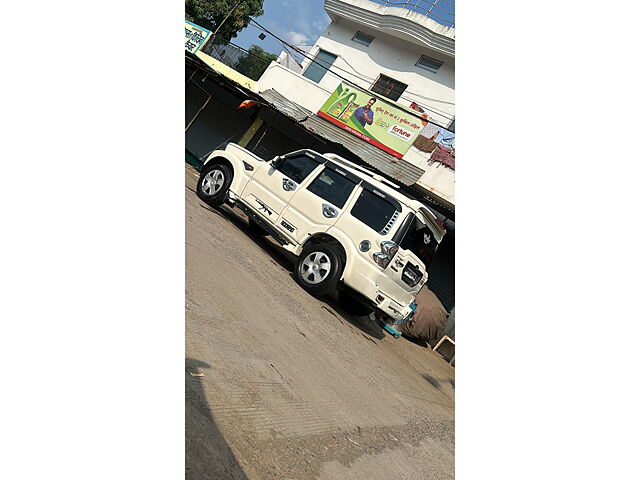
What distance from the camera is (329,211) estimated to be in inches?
336

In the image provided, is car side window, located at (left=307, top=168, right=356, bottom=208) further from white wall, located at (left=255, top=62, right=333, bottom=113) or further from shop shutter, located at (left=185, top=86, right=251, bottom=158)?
shop shutter, located at (left=185, top=86, right=251, bottom=158)

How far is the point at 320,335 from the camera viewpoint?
6.33 metres

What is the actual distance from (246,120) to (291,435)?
1632 centimetres

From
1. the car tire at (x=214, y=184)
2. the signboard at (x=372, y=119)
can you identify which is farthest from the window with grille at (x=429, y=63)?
the car tire at (x=214, y=184)

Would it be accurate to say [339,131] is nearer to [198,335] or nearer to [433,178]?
[433,178]

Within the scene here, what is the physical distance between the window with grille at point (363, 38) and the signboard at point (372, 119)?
A: 6431 millimetres

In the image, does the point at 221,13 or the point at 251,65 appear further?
the point at 221,13

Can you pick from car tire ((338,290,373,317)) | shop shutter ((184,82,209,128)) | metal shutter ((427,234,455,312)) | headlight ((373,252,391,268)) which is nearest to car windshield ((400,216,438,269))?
headlight ((373,252,391,268))

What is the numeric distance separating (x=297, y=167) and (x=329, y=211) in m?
1.31

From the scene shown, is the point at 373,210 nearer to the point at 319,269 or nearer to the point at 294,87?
the point at 319,269

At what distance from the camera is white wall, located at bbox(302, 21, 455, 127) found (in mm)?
21344

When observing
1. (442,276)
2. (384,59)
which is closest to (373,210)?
(442,276)

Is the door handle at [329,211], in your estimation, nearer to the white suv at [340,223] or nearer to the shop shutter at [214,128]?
the white suv at [340,223]

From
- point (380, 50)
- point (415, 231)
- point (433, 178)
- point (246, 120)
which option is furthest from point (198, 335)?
point (380, 50)
